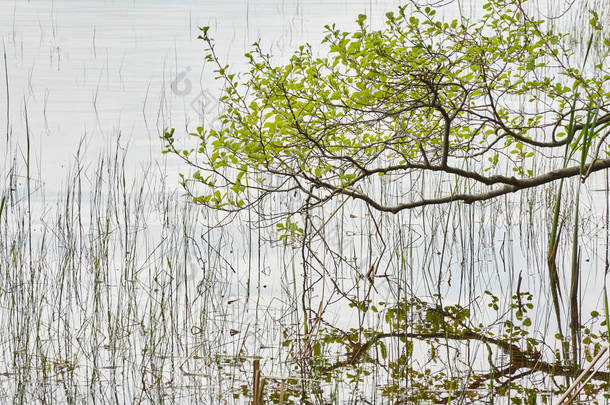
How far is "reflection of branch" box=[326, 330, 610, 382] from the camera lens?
3.76 m

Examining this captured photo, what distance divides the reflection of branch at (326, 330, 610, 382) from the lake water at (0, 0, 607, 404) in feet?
0.47

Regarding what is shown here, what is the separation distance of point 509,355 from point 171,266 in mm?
2126

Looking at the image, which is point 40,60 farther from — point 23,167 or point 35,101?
point 23,167

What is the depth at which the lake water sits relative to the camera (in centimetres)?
386

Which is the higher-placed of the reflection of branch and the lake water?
the lake water

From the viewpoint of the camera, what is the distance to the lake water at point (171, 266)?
152 inches

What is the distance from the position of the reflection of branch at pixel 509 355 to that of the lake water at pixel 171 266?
Result: 14 centimetres

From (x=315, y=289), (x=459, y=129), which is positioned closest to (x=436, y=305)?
(x=315, y=289)

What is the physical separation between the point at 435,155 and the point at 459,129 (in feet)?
1.32

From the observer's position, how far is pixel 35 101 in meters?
10.0

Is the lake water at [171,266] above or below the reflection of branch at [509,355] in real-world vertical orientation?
above

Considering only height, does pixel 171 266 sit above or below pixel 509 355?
above

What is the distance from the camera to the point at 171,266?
5055mm

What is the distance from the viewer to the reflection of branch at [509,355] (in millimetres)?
3764
